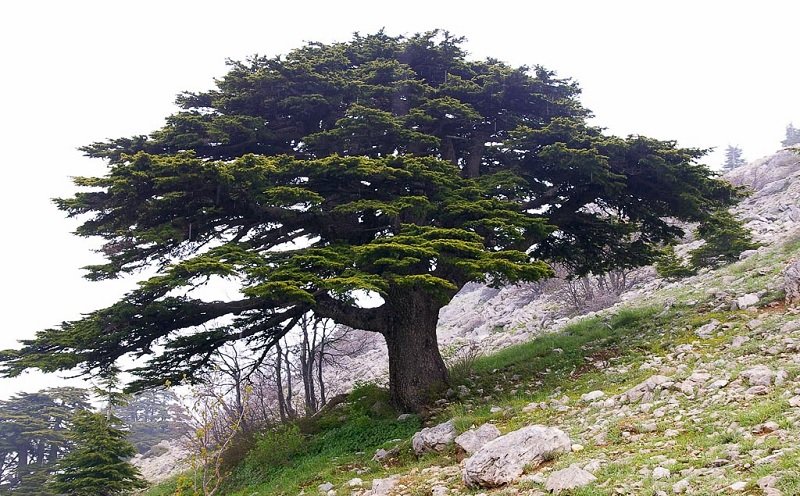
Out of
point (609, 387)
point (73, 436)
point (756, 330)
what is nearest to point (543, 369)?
point (609, 387)

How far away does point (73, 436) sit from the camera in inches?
572

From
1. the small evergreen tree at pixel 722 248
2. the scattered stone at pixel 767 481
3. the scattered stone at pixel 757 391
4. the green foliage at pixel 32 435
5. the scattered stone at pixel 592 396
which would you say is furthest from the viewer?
the green foliage at pixel 32 435

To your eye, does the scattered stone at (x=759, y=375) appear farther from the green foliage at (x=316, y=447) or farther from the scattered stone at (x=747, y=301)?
the green foliage at (x=316, y=447)

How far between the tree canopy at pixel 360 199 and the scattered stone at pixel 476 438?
2.28 meters

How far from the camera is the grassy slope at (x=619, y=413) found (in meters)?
4.07

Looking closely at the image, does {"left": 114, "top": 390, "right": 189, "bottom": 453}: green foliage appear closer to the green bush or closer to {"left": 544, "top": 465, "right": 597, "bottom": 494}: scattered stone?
the green bush

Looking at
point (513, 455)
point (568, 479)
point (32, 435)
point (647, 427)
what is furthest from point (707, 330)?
point (32, 435)

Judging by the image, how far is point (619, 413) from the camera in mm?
6188

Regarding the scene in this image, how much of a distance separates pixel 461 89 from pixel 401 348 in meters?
6.57

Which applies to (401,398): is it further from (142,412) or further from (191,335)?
(142,412)

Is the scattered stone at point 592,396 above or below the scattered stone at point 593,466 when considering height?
below

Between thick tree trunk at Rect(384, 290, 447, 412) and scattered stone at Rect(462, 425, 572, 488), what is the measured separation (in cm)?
504

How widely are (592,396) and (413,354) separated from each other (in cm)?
429

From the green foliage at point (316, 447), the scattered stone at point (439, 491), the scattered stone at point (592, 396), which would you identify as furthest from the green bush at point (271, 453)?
the scattered stone at point (592, 396)
